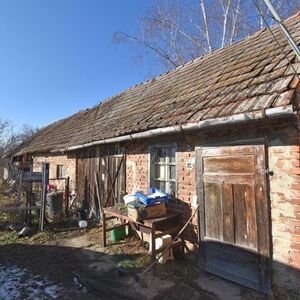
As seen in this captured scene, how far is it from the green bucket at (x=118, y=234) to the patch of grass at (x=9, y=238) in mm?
2727

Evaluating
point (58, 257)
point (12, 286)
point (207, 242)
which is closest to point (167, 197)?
point (207, 242)

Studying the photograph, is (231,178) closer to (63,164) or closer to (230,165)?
(230,165)

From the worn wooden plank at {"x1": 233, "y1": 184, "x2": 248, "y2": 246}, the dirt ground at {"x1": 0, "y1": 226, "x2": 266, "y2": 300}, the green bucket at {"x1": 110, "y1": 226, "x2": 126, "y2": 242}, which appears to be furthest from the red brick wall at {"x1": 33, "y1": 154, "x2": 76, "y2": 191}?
the worn wooden plank at {"x1": 233, "y1": 184, "x2": 248, "y2": 246}

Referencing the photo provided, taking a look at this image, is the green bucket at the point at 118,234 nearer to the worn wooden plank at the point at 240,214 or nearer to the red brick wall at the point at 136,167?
the red brick wall at the point at 136,167

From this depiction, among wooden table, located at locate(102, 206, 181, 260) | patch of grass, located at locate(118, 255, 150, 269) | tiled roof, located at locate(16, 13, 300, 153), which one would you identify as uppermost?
tiled roof, located at locate(16, 13, 300, 153)

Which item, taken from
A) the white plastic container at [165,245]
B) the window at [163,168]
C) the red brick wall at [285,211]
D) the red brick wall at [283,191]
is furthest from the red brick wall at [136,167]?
the red brick wall at [285,211]

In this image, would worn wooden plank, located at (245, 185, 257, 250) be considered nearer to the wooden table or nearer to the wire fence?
the wooden table

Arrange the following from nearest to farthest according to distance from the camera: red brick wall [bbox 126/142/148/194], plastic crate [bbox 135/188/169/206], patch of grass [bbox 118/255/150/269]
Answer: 1. patch of grass [bbox 118/255/150/269]
2. plastic crate [bbox 135/188/169/206]
3. red brick wall [bbox 126/142/148/194]

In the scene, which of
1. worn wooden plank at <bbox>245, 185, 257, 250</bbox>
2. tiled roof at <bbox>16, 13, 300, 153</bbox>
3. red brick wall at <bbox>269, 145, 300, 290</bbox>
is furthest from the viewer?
worn wooden plank at <bbox>245, 185, 257, 250</bbox>

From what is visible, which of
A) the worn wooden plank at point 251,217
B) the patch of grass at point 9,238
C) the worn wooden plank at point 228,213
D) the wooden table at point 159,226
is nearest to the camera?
the worn wooden plank at point 251,217

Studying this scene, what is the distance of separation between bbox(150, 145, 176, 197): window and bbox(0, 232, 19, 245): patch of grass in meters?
Result: 4.19

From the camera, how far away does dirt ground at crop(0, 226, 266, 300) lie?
5.07 meters

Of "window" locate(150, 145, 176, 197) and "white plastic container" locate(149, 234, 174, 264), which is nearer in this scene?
"white plastic container" locate(149, 234, 174, 264)

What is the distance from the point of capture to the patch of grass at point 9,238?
830cm
